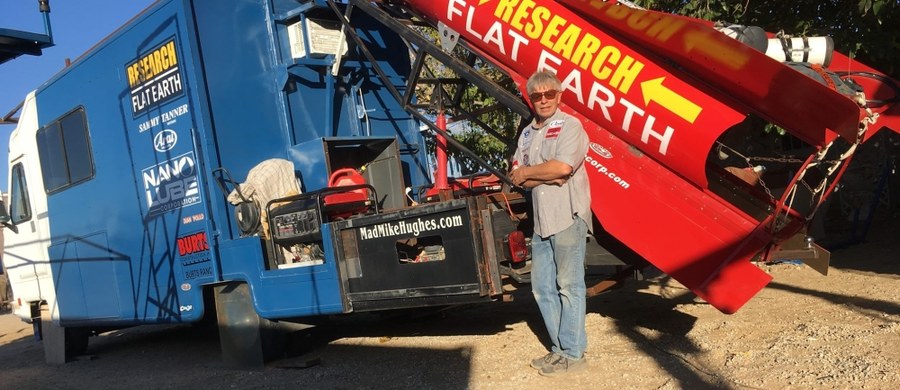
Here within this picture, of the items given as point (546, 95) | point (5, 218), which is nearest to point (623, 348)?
point (546, 95)

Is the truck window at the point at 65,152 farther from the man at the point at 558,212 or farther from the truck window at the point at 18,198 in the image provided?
the man at the point at 558,212

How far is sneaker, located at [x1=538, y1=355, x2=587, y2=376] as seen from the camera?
4.35 m

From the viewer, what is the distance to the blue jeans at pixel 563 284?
4.30m

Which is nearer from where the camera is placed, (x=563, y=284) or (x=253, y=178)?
(x=563, y=284)

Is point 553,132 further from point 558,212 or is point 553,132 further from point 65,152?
point 65,152

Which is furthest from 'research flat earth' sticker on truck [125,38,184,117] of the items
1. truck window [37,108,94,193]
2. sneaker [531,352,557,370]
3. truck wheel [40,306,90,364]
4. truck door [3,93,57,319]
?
sneaker [531,352,557,370]

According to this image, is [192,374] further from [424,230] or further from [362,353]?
[424,230]

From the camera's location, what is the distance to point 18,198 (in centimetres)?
846

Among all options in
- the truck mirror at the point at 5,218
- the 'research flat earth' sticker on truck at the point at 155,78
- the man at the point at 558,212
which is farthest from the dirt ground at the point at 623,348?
the 'research flat earth' sticker on truck at the point at 155,78

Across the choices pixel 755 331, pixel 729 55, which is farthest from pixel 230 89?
pixel 755 331

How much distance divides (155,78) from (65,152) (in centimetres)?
206

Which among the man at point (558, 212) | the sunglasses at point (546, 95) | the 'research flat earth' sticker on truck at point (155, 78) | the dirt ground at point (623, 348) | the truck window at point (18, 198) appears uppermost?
the 'research flat earth' sticker on truck at point (155, 78)

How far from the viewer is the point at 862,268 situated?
7398mm

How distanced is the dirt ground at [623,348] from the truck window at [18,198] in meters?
1.75
